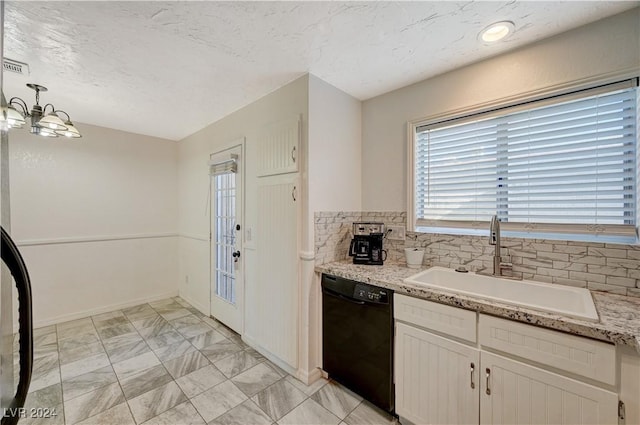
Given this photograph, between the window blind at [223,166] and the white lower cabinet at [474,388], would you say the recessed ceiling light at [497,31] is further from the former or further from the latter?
the window blind at [223,166]

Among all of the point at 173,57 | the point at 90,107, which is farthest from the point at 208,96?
the point at 90,107

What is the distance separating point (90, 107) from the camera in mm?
2725

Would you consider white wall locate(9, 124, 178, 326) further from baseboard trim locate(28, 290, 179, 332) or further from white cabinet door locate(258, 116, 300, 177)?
white cabinet door locate(258, 116, 300, 177)

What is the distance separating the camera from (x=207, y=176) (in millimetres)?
3367

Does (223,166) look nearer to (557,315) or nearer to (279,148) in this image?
(279,148)

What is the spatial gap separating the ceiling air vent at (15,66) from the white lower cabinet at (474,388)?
306 cm

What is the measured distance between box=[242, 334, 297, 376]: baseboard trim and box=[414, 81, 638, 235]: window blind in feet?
5.34

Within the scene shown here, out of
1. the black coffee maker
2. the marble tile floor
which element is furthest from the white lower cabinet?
the black coffee maker

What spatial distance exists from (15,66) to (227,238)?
83.1 inches

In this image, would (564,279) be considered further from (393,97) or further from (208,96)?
(208,96)

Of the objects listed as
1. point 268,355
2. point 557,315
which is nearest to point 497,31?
point 557,315

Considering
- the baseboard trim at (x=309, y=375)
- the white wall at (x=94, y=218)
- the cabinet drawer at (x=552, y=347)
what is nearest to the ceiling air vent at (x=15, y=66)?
the white wall at (x=94, y=218)

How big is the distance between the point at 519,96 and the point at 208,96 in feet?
8.20

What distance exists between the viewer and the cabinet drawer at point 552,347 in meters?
1.04
